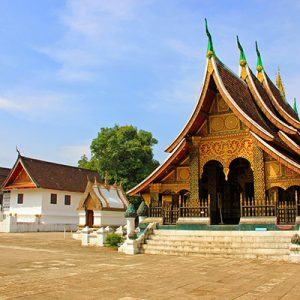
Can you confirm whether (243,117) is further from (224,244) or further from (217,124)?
(224,244)

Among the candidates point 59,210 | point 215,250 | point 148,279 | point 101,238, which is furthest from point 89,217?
point 148,279

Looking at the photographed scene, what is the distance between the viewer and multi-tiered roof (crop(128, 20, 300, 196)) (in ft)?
46.7

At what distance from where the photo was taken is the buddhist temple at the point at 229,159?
1391cm

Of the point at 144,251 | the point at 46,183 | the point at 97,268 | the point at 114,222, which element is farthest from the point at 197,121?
the point at 46,183

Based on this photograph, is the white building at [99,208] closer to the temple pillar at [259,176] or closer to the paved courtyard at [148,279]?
the temple pillar at [259,176]

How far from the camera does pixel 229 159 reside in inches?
591

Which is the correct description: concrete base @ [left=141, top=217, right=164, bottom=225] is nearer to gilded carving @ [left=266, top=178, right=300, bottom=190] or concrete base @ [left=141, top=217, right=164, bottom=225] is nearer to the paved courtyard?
the paved courtyard

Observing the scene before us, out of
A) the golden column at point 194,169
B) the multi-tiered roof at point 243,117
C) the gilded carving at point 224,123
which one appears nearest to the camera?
the multi-tiered roof at point 243,117

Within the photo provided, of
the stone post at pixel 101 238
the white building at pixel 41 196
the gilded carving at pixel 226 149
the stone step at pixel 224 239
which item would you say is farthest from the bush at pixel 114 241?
the white building at pixel 41 196

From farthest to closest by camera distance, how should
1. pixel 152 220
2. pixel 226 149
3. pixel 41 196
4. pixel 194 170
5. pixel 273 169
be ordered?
pixel 41 196 → pixel 152 220 → pixel 194 170 → pixel 226 149 → pixel 273 169

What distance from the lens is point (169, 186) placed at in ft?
53.9

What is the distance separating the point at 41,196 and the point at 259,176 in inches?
981

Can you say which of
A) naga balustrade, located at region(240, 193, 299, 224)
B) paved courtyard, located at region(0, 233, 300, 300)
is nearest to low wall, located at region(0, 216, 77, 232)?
naga balustrade, located at region(240, 193, 299, 224)

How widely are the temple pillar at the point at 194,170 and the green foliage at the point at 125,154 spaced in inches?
1005
